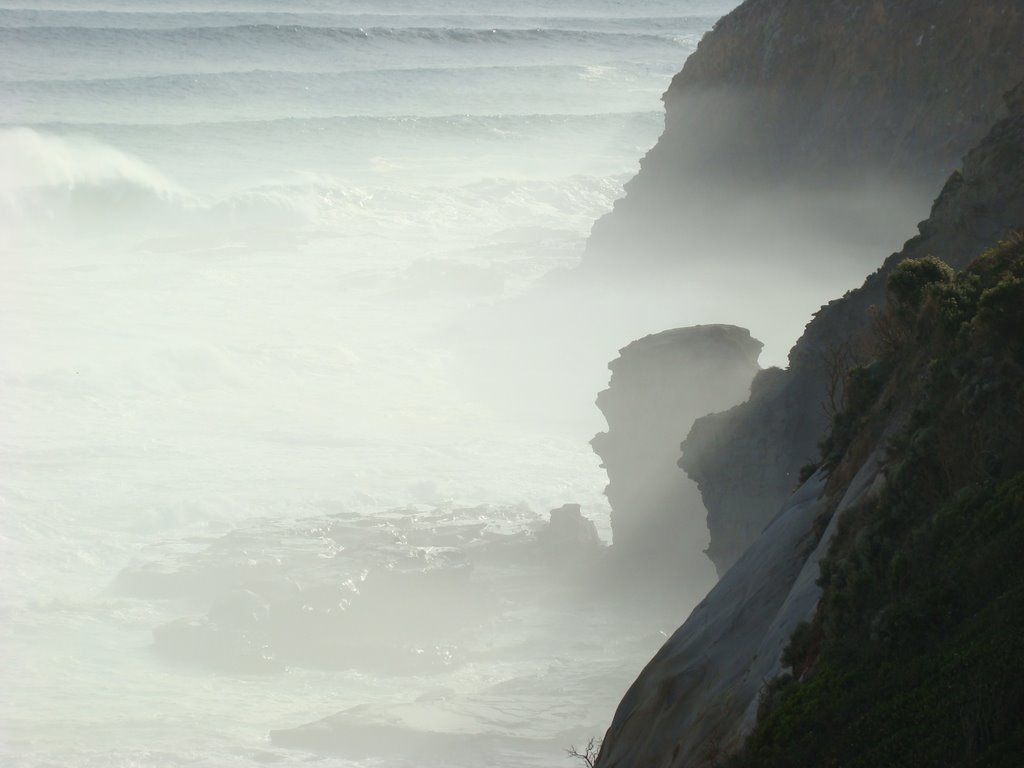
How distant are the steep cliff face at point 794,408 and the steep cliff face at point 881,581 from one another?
513cm

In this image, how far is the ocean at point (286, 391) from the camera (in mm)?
22328

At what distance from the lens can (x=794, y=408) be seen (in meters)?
21.0

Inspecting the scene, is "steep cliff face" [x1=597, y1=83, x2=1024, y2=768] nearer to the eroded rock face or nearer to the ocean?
the ocean

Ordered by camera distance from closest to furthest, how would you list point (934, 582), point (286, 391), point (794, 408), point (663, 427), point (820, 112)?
point (934, 582)
point (794, 408)
point (663, 427)
point (820, 112)
point (286, 391)

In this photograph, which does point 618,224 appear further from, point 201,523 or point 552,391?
point 201,523

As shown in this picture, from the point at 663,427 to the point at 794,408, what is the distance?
6249 mm

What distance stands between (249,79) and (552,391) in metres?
36.8

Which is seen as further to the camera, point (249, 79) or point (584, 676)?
point (249, 79)

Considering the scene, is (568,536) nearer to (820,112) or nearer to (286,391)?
(286,391)

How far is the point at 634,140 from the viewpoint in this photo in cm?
7106

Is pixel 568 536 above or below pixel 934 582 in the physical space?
above

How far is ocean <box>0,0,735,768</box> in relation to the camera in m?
22.3

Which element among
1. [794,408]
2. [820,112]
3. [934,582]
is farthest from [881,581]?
[820,112]

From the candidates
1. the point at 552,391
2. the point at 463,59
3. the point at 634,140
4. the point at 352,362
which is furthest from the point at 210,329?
the point at 463,59
